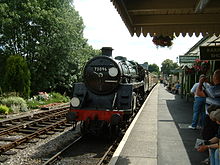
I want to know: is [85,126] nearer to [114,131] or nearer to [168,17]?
[114,131]

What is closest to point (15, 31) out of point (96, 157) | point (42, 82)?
point (42, 82)

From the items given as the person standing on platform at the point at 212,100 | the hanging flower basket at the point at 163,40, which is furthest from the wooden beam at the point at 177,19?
the person standing on platform at the point at 212,100

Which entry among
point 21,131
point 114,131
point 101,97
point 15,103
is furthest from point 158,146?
point 15,103

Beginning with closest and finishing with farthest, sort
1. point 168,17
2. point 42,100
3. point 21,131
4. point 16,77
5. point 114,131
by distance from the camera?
point 168,17 → point 114,131 → point 21,131 → point 16,77 → point 42,100

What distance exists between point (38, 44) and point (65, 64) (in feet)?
9.95

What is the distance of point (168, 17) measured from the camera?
15.8 ft

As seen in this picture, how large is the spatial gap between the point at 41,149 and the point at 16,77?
39.8 ft

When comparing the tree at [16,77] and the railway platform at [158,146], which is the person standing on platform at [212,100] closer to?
the railway platform at [158,146]

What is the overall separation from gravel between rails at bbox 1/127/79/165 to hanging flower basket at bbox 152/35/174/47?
393 centimetres

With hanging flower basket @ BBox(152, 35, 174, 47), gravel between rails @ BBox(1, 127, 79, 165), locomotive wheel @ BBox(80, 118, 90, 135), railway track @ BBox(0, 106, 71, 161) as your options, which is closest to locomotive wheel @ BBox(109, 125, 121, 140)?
locomotive wheel @ BBox(80, 118, 90, 135)

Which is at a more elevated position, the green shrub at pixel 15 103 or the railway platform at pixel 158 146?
the green shrub at pixel 15 103

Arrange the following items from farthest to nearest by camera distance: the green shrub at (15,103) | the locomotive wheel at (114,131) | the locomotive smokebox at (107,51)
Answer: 1. the green shrub at (15,103)
2. the locomotive smokebox at (107,51)
3. the locomotive wheel at (114,131)

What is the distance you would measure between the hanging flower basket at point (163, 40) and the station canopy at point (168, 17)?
300 millimetres

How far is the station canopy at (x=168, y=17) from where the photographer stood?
405cm
